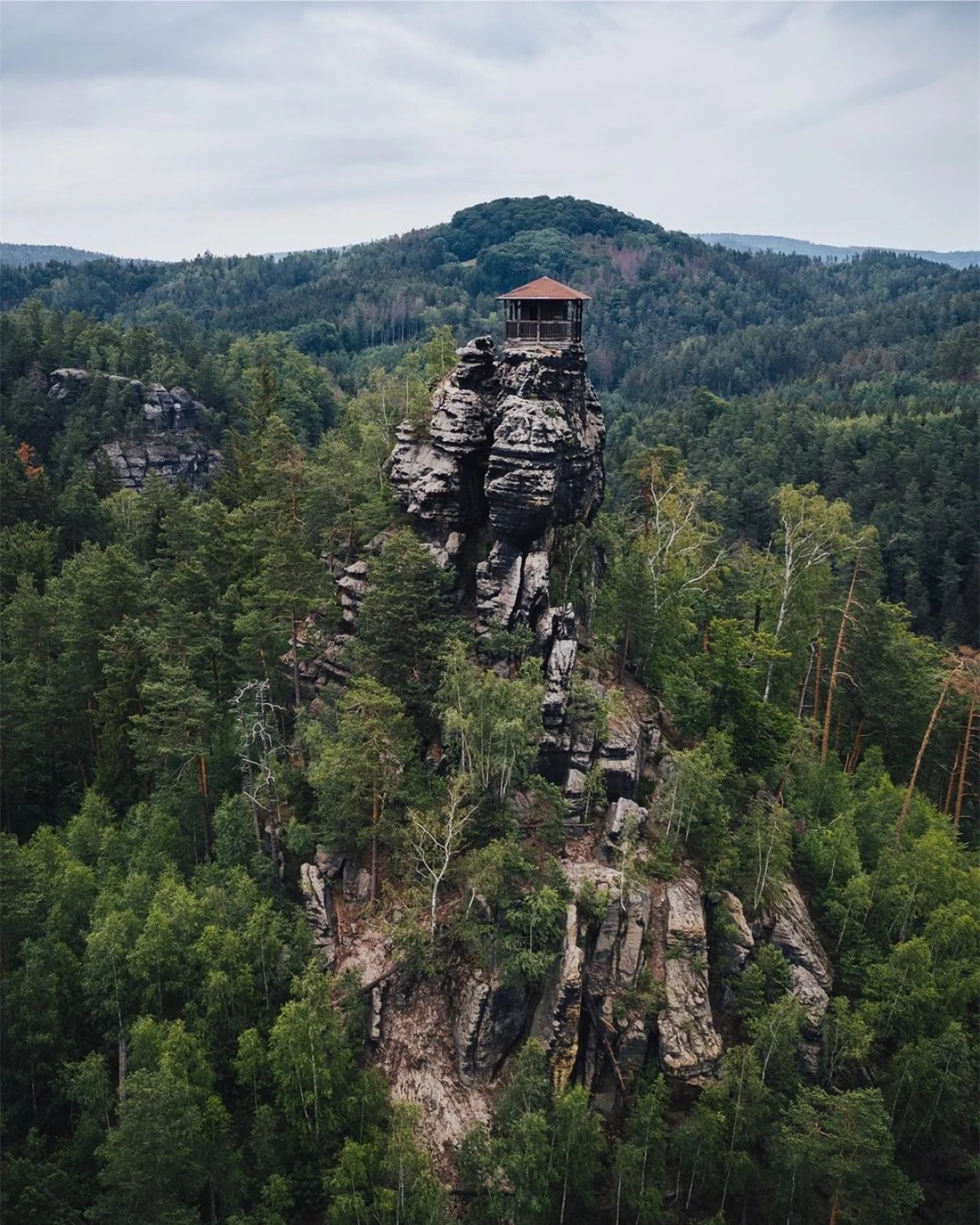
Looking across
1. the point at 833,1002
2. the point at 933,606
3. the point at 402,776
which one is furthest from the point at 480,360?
the point at 933,606

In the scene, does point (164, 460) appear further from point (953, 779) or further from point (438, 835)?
point (953, 779)

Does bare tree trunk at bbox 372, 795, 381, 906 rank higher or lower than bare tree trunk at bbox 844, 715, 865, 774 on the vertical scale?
higher

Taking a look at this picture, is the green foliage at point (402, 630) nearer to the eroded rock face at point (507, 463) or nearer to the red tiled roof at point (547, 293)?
the eroded rock face at point (507, 463)

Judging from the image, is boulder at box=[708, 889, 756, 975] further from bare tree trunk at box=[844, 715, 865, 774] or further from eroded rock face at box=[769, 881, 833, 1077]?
bare tree trunk at box=[844, 715, 865, 774]

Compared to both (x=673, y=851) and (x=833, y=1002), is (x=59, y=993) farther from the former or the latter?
(x=833, y=1002)

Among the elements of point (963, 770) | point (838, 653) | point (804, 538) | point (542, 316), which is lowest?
point (963, 770)

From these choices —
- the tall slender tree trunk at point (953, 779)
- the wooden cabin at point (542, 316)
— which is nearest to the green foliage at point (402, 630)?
the wooden cabin at point (542, 316)

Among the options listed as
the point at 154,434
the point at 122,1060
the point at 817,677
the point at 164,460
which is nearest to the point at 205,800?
the point at 122,1060

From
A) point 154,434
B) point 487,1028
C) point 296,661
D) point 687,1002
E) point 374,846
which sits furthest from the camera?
point 154,434

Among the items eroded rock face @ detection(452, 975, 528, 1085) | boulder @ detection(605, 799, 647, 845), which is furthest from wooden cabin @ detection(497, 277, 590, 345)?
eroded rock face @ detection(452, 975, 528, 1085)
